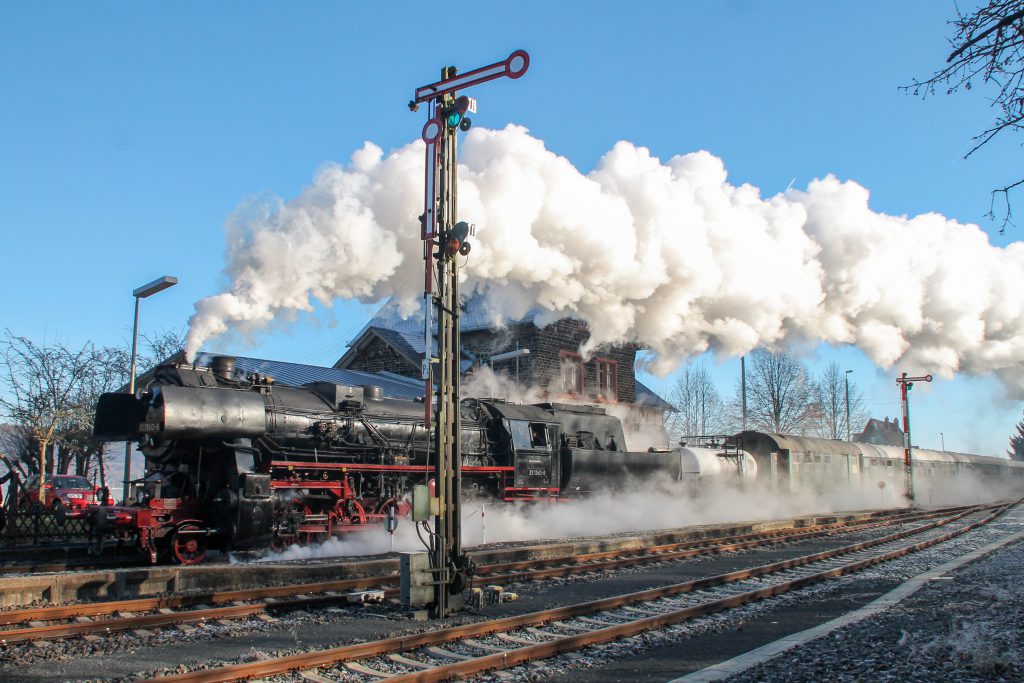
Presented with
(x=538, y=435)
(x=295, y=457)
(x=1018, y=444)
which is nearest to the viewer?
(x=295, y=457)

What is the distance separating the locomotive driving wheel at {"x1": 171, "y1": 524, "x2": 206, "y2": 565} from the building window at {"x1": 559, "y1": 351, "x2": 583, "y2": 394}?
2116cm

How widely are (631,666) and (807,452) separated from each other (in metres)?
26.5

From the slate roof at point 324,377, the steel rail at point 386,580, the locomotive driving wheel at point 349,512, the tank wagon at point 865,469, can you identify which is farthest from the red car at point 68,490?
the tank wagon at point 865,469

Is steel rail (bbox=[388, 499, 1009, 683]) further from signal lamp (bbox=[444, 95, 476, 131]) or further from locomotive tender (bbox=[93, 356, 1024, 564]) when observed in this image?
signal lamp (bbox=[444, 95, 476, 131])

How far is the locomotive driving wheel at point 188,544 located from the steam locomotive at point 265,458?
0.03m

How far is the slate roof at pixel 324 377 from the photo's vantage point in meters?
26.8

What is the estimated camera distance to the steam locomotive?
12195 millimetres

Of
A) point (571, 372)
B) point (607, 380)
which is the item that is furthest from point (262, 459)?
point (607, 380)

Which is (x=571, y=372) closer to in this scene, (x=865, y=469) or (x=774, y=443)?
(x=774, y=443)

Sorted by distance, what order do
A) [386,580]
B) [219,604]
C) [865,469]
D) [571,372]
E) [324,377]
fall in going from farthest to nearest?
[865,469] → [571,372] → [324,377] → [386,580] → [219,604]

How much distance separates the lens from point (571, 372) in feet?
110

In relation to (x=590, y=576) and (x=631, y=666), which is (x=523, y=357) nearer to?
(x=590, y=576)

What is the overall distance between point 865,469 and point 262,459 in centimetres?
3130

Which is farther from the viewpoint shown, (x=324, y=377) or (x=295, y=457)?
(x=324, y=377)
